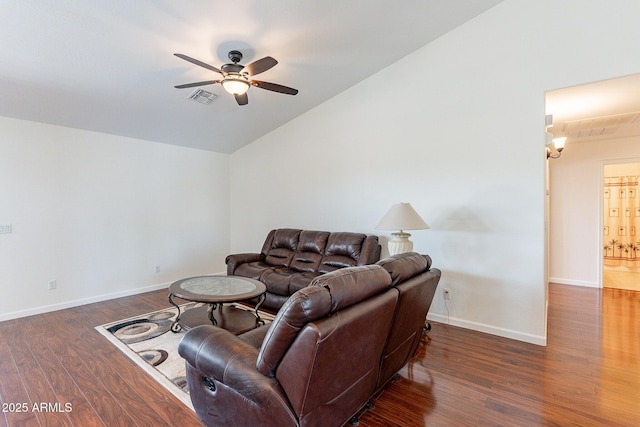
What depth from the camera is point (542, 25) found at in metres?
2.90

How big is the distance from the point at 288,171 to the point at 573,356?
4.34 metres

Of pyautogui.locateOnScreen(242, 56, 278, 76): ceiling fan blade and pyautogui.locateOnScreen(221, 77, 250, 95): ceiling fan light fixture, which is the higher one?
pyautogui.locateOnScreen(242, 56, 278, 76): ceiling fan blade

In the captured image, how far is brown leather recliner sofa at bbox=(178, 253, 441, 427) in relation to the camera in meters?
1.32

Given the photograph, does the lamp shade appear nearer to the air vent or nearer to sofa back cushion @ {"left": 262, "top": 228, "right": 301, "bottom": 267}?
sofa back cushion @ {"left": 262, "top": 228, "right": 301, "bottom": 267}

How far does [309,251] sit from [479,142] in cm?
260

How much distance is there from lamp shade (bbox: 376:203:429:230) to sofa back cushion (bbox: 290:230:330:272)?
1.31m

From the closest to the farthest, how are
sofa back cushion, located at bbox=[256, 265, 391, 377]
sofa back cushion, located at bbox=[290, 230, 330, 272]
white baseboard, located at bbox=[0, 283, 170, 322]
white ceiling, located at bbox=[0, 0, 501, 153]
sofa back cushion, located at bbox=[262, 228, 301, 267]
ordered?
sofa back cushion, located at bbox=[256, 265, 391, 377]
white ceiling, located at bbox=[0, 0, 501, 153]
white baseboard, located at bbox=[0, 283, 170, 322]
sofa back cushion, located at bbox=[290, 230, 330, 272]
sofa back cushion, located at bbox=[262, 228, 301, 267]

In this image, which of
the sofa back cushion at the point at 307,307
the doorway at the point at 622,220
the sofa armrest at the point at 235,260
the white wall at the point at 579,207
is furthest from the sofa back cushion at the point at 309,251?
the doorway at the point at 622,220

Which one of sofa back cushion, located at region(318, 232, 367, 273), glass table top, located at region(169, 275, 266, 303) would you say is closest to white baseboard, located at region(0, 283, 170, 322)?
glass table top, located at region(169, 275, 266, 303)

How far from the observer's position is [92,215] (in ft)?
14.0

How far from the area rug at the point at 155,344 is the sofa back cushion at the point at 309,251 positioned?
83 centimetres

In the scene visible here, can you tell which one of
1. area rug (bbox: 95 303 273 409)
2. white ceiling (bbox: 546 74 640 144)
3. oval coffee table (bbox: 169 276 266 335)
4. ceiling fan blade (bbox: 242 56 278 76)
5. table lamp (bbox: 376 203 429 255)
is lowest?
area rug (bbox: 95 303 273 409)

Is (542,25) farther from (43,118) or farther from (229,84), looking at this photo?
(43,118)

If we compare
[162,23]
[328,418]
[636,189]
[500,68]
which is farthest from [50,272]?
[636,189]
